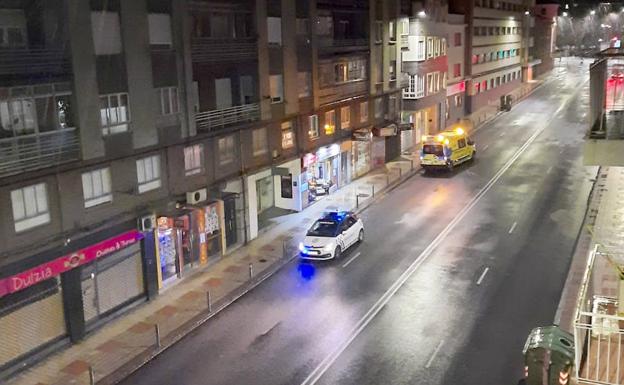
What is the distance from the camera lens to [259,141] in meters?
31.9

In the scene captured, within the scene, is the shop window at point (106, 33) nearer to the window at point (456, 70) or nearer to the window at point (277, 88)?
the window at point (277, 88)

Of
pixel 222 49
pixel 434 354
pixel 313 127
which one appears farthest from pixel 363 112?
pixel 434 354

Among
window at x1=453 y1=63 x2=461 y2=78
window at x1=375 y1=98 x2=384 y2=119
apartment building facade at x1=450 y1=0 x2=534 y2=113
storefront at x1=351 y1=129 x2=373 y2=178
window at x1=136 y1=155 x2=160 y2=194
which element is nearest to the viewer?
window at x1=136 y1=155 x2=160 y2=194

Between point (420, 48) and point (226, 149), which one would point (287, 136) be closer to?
point (226, 149)

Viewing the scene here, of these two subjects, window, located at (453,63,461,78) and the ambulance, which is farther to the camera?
window, located at (453,63,461,78)

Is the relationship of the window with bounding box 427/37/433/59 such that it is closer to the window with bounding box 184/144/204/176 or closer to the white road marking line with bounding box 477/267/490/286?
the window with bounding box 184/144/204/176

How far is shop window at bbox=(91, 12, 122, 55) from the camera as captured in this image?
21.7 metres

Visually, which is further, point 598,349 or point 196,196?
point 196,196

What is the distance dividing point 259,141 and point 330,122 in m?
8.30

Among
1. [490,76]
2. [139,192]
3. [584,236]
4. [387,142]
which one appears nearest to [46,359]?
[139,192]

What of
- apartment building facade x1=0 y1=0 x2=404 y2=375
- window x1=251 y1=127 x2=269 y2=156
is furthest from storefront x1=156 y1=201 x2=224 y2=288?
window x1=251 y1=127 x2=269 y2=156

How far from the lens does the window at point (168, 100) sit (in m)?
25.1

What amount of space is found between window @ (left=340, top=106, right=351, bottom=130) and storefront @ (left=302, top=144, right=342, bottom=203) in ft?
5.74

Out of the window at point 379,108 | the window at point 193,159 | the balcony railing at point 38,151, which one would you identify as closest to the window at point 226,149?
the window at point 193,159
